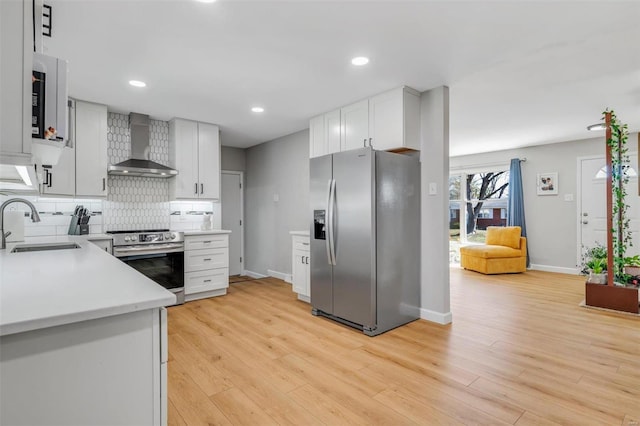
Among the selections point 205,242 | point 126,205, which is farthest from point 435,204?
point 126,205

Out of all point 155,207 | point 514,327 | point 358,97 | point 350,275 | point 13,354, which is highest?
point 358,97

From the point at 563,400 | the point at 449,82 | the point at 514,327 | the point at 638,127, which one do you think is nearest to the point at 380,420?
the point at 563,400

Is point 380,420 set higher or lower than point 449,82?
lower

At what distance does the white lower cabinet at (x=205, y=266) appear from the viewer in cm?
425

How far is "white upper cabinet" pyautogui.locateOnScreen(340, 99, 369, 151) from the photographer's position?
363 cm

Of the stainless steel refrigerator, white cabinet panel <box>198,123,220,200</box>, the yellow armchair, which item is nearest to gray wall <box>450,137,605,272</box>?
the yellow armchair

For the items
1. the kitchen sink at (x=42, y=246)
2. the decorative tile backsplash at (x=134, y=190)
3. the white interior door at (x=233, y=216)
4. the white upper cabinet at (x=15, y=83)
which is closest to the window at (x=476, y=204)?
the white interior door at (x=233, y=216)

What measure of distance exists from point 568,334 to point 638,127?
407 centimetres

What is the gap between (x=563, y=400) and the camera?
6.56 ft

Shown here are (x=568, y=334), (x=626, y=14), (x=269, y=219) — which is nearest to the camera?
(x=626, y=14)

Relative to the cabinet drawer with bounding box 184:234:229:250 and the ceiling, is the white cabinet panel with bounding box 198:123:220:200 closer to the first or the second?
the ceiling

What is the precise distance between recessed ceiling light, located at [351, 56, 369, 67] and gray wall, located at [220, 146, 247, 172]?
3.87m

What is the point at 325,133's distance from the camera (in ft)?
13.6

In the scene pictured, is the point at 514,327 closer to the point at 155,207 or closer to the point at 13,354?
the point at 13,354
